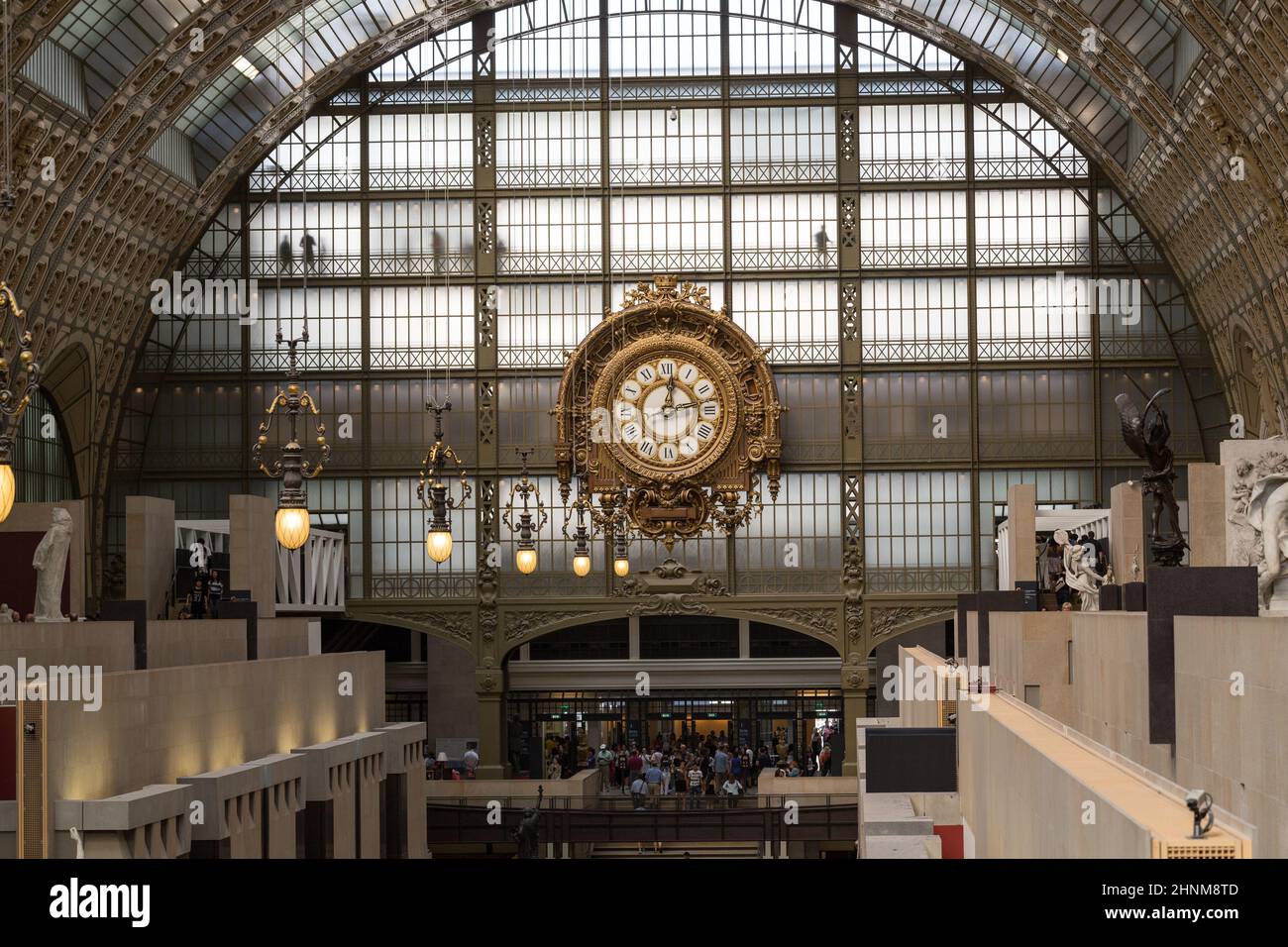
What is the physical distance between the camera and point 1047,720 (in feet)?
50.2

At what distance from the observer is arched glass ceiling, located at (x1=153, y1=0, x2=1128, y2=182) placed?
1810 inches

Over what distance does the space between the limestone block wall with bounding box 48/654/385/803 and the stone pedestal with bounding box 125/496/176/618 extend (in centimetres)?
231

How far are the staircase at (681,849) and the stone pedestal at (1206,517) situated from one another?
22.0 metres

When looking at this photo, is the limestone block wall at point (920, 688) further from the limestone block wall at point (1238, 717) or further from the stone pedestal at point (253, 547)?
the stone pedestal at point (253, 547)

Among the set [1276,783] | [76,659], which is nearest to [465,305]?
[76,659]

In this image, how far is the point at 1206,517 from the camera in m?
19.0

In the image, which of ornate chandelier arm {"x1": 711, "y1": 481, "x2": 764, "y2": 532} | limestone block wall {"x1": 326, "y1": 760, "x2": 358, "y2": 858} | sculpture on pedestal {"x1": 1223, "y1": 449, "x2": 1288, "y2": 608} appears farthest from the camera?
ornate chandelier arm {"x1": 711, "y1": 481, "x2": 764, "y2": 532}

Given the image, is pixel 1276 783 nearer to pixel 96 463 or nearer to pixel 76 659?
pixel 76 659

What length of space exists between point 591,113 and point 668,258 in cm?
461

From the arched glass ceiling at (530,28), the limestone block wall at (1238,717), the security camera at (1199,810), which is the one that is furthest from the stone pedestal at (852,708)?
the security camera at (1199,810)

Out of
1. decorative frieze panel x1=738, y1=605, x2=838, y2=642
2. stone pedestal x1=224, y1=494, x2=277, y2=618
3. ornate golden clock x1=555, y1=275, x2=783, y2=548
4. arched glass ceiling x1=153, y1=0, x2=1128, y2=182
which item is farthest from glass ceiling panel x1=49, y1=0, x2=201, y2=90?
decorative frieze panel x1=738, y1=605, x2=838, y2=642

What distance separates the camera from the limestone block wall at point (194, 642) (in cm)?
2309

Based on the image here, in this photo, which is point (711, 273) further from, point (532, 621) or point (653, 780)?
point (653, 780)

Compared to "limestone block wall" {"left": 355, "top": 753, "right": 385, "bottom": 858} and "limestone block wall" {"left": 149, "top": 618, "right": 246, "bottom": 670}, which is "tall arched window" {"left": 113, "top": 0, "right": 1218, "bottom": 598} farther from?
"limestone block wall" {"left": 149, "top": 618, "right": 246, "bottom": 670}
